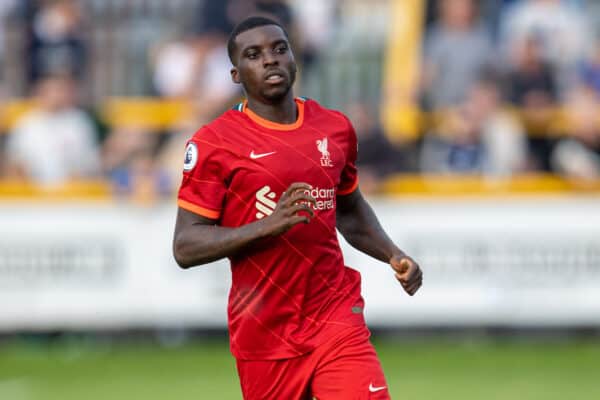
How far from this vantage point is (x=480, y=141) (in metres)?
13.5

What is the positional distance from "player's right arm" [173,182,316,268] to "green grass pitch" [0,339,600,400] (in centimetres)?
503

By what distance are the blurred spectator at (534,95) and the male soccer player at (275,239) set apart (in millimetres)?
8538

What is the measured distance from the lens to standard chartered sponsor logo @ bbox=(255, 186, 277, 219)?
18.5 ft

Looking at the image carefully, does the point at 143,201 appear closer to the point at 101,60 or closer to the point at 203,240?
the point at 101,60

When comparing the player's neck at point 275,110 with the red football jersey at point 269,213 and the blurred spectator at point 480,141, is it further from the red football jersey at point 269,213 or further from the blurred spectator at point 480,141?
the blurred spectator at point 480,141

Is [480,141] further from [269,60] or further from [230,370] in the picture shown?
[269,60]

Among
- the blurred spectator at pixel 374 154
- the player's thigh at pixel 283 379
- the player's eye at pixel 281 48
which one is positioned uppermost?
the player's eye at pixel 281 48

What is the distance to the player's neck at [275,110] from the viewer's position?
5.79 m

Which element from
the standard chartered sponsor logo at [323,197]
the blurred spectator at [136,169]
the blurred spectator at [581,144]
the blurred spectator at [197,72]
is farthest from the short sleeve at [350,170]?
the blurred spectator at [581,144]

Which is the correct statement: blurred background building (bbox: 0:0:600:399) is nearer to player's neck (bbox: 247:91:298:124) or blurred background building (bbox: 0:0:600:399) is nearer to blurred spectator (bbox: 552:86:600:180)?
blurred spectator (bbox: 552:86:600:180)

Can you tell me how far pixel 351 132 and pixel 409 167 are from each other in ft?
25.1

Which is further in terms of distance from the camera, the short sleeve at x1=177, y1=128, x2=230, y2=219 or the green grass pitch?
the green grass pitch

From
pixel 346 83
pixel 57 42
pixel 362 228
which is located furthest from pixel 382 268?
pixel 362 228

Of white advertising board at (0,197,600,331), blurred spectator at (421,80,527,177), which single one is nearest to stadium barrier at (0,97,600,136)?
blurred spectator at (421,80,527,177)
